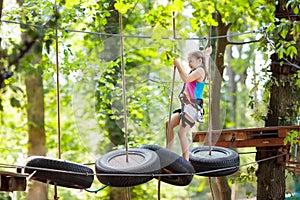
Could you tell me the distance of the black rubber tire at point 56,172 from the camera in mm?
3494

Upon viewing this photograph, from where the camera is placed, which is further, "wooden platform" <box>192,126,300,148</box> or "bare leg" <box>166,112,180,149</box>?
"wooden platform" <box>192,126,300,148</box>

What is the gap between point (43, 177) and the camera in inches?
140

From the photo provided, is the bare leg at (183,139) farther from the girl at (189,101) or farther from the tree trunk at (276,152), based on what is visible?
the tree trunk at (276,152)

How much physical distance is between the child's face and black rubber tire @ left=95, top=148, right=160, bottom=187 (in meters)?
0.78

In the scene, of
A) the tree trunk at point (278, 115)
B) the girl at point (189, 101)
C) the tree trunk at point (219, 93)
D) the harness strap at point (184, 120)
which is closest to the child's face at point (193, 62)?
the girl at point (189, 101)

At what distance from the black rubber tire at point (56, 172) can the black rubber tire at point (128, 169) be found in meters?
0.10

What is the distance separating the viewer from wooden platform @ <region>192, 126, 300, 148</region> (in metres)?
4.66

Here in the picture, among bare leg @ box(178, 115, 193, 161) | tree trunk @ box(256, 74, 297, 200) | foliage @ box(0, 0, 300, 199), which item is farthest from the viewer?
tree trunk @ box(256, 74, 297, 200)

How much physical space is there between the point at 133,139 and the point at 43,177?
11.0 feet

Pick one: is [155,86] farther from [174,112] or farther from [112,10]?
[174,112]

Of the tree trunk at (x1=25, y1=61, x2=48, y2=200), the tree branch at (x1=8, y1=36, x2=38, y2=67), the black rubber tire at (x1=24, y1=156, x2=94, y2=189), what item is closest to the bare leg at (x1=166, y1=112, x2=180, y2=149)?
the black rubber tire at (x1=24, y1=156, x2=94, y2=189)

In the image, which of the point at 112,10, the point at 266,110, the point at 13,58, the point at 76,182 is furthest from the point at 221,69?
the point at 13,58

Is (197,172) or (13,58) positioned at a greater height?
(13,58)

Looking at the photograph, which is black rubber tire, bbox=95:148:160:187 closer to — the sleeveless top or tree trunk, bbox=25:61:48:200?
the sleeveless top
